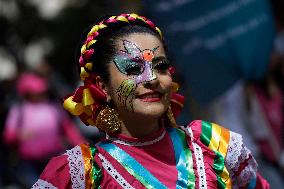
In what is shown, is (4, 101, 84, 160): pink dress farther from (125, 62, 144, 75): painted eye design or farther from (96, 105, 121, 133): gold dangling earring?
(125, 62, 144, 75): painted eye design

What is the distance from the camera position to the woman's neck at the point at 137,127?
3.31 metres

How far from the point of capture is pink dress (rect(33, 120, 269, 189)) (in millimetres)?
3203

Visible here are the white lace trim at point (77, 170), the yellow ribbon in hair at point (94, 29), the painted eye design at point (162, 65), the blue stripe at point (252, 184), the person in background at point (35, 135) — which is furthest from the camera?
the person in background at point (35, 135)

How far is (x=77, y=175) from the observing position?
3189mm

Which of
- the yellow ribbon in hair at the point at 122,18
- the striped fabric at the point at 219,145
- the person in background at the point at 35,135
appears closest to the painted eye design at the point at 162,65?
the yellow ribbon in hair at the point at 122,18

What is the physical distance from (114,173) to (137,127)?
0.24m

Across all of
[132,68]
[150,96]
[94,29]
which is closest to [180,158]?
[150,96]

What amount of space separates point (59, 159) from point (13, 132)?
3702 millimetres

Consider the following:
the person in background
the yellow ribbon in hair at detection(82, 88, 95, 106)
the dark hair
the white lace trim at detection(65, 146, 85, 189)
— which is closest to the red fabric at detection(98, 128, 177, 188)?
the white lace trim at detection(65, 146, 85, 189)

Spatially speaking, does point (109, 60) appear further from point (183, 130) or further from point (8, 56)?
point (8, 56)

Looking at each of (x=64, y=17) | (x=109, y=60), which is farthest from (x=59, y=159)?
(x=64, y=17)

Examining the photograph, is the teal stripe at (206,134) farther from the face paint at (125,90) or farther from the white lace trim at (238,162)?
the face paint at (125,90)

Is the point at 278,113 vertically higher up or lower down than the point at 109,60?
lower down

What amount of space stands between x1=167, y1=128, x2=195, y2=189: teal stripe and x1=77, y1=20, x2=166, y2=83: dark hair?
1.41 ft
